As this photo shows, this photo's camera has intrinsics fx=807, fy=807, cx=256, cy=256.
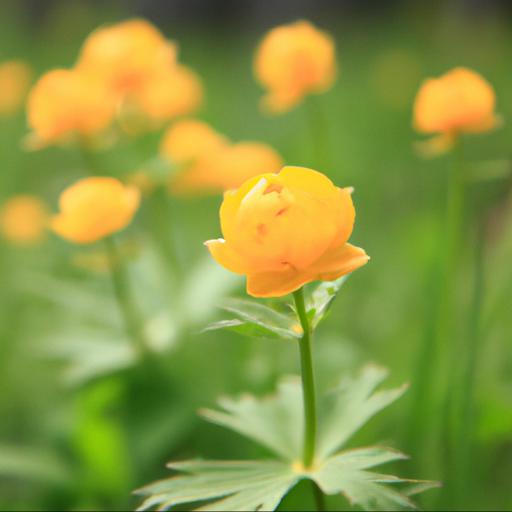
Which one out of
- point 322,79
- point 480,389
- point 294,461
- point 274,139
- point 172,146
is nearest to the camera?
point 294,461

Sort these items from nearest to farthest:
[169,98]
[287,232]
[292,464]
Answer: [287,232] → [292,464] → [169,98]

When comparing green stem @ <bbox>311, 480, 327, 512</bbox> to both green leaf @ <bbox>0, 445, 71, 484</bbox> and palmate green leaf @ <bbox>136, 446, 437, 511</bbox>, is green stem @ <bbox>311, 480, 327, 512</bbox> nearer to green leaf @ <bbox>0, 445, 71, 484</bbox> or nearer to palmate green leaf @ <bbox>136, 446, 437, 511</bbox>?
palmate green leaf @ <bbox>136, 446, 437, 511</bbox>

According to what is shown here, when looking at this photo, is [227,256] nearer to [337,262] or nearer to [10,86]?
[337,262]

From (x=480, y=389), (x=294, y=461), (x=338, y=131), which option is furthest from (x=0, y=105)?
(x=294, y=461)

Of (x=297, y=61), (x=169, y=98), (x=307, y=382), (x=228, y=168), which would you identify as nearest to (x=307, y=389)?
(x=307, y=382)

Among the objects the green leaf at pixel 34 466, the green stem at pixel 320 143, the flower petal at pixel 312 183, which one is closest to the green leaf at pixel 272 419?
the flower petal at pixel 312 183

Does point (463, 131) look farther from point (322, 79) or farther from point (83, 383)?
point (83, 383)

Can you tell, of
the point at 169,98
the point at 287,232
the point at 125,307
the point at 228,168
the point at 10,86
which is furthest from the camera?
the point at 10,86
